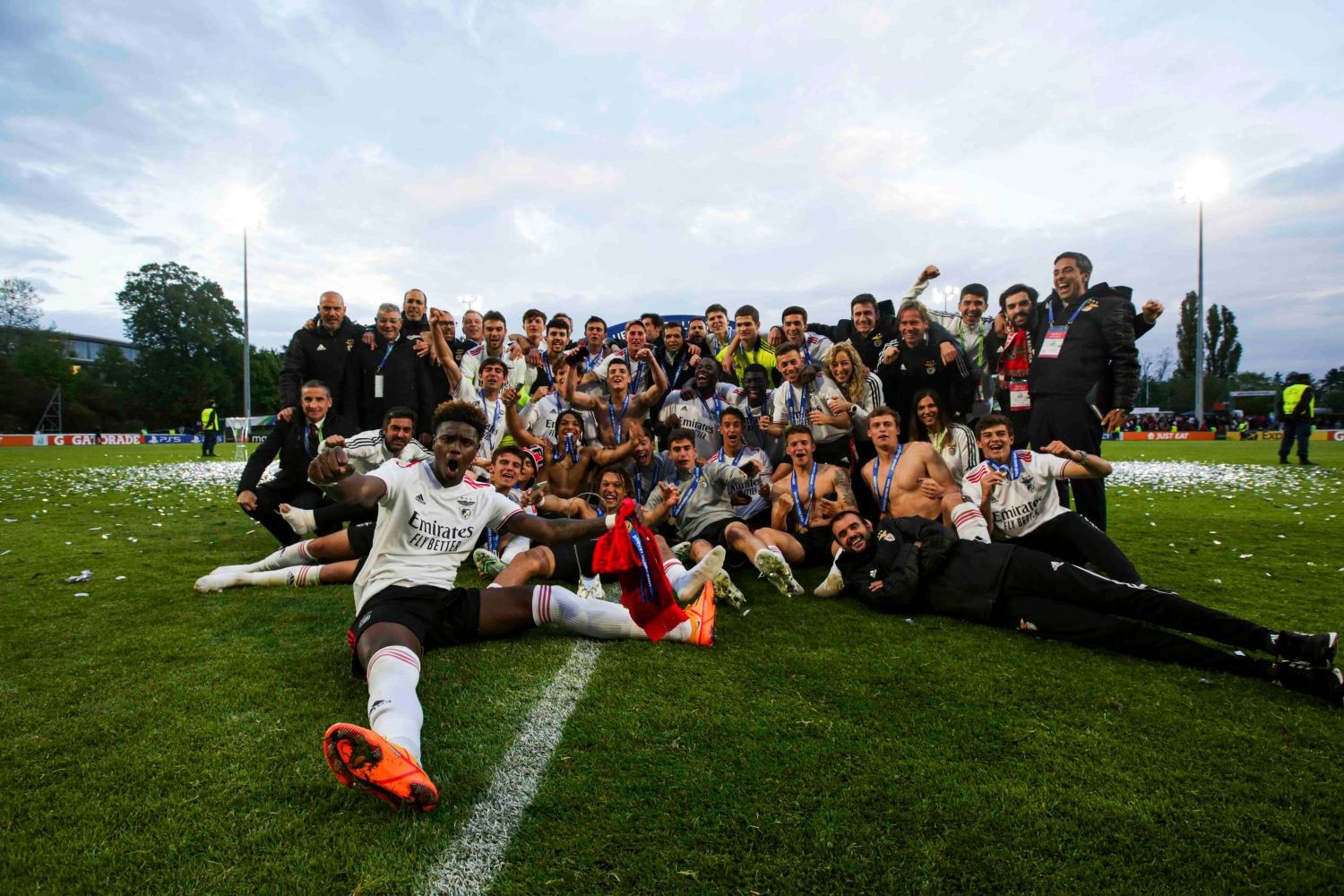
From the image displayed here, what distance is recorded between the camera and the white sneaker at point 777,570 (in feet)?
16.1

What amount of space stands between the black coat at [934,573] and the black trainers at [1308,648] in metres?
1.23

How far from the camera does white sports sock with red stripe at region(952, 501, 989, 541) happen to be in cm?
482

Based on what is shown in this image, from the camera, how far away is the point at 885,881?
1860 millimetres

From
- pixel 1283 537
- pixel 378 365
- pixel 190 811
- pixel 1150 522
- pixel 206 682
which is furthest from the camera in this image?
pixel 1150 522

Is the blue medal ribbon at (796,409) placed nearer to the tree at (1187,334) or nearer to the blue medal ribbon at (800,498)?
the blue medal ribbon at (800,498)

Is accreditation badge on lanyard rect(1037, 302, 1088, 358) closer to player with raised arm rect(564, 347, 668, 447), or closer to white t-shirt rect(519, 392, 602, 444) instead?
player with raised arm rect(564, 347, 668, 447)

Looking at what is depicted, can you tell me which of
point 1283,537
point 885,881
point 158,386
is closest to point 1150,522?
point 1283,537

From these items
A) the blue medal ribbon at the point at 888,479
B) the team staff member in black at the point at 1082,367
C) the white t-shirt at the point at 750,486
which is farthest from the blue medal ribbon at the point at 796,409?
the team staff member in black at the point at 1082,367

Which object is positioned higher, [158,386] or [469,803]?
[158,386]

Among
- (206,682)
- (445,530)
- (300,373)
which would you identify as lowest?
(206,682)

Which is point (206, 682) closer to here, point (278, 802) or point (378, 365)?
point (278, 802)

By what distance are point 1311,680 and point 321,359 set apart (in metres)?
8.27

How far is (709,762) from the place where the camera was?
2.50m

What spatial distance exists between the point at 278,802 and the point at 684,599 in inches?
93.5
